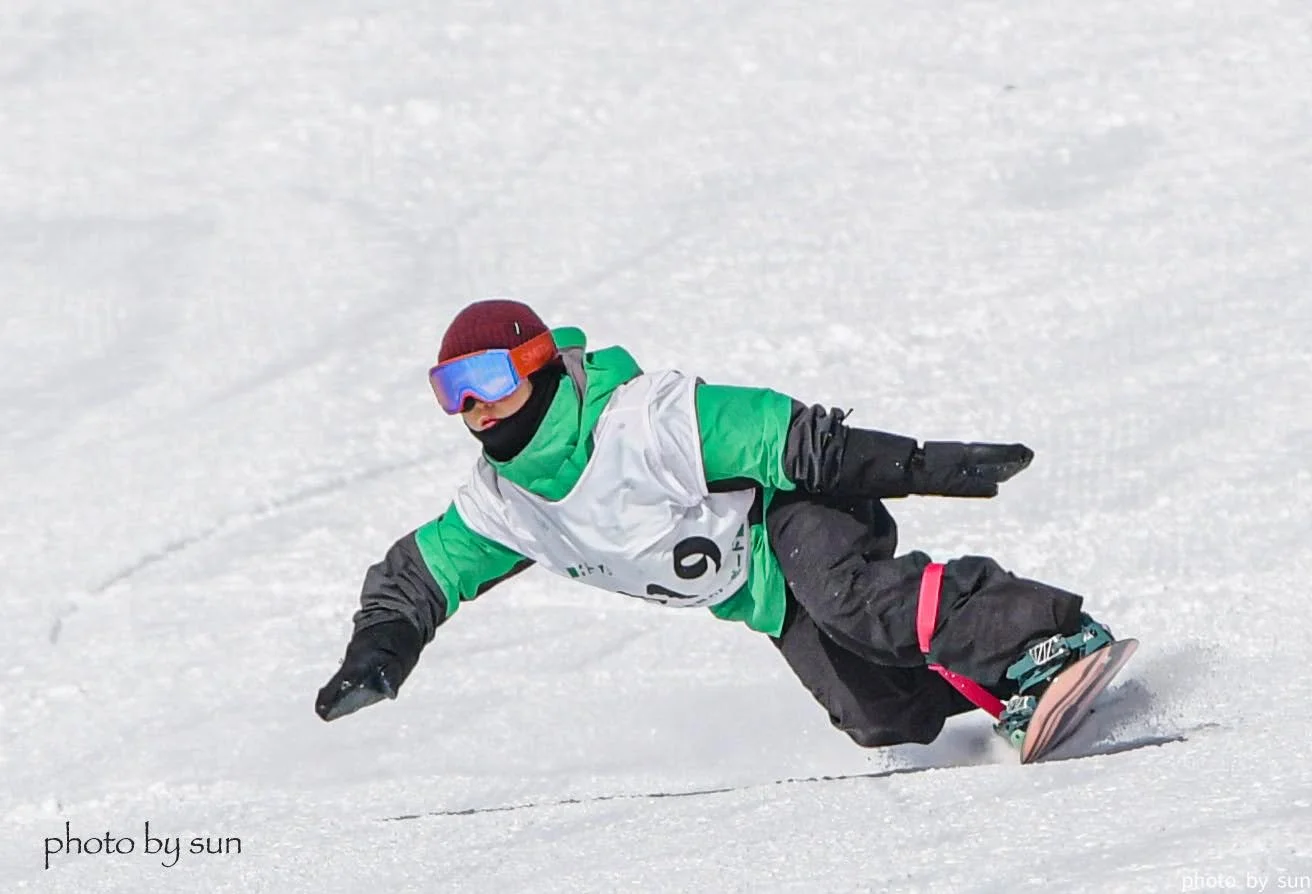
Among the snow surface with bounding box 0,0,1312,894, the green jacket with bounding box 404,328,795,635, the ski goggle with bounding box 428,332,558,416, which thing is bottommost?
the snow surface with bounding box 0,0,1312,894

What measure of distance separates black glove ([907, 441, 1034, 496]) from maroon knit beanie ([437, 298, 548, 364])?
806 mm

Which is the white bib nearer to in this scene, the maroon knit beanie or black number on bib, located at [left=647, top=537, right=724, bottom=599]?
black number on bib, located at [left=647, top=537, right=724, bottom=599]

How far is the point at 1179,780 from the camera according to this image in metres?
3.14

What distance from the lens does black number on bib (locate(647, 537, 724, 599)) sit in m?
3.87

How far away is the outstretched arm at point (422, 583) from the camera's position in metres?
3.85

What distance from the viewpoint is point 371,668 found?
3.72 m

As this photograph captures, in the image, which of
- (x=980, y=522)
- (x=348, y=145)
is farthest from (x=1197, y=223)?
(x=348, y=145)

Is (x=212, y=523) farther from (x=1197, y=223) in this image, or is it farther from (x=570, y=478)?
(x=1197, y=223)

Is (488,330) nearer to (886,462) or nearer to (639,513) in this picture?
(639,513)

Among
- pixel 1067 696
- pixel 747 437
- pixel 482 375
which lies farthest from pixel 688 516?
pixel 1067 696

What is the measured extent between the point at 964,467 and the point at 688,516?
595 mm

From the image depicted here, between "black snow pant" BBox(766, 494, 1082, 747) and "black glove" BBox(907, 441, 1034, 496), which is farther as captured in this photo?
"black snow pant" BBox(766, 494, 1082, 747)

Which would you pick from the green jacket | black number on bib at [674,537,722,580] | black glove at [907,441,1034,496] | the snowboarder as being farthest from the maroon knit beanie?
black glove at [907,441,1034,496]

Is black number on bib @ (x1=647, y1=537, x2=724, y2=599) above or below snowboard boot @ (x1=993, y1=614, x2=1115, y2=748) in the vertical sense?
above
